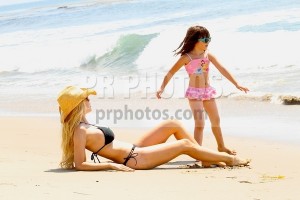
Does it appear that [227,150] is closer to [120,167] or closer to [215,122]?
[215,122]

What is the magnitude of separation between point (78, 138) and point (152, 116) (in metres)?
3.93

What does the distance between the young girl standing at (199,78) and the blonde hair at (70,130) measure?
1.22 metres

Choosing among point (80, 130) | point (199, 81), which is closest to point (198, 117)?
point (199, 81)

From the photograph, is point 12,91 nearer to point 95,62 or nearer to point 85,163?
point 95,62

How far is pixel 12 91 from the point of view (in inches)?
529

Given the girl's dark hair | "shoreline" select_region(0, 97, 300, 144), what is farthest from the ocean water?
the girl's dark hair

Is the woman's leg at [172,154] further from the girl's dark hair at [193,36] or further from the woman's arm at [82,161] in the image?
the girl's dark hair at [193,36]

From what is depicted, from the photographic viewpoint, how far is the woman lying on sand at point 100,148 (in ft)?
18.3

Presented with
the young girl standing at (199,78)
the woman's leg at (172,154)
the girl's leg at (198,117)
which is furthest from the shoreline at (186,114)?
the woman's leg at (172,154)

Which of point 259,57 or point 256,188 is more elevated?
point 259,57

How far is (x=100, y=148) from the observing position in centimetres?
573

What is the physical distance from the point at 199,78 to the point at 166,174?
1.54m

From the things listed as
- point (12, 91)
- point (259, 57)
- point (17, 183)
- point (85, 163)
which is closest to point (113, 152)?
point (85, 163)

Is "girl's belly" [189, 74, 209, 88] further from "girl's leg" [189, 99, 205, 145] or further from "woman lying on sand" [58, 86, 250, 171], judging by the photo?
"woman lying on sand" [58, 86, 250, 171]
